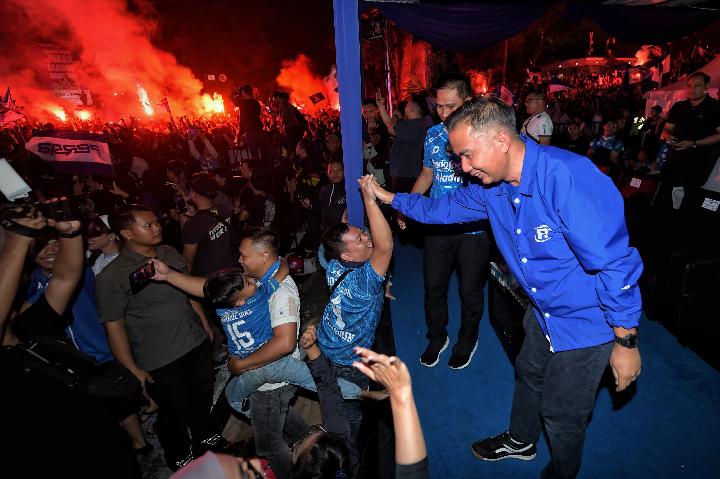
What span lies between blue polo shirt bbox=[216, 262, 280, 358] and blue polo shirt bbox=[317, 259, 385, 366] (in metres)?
0.43

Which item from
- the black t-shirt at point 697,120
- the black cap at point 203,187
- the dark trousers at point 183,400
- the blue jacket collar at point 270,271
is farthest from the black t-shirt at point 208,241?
the black t-shirt at point 697,120

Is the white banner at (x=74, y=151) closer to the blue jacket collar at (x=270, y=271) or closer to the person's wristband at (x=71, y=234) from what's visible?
the person's wristband at (x=71, y=234)

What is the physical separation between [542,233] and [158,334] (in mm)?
3026

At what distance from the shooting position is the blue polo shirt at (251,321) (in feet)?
9.00

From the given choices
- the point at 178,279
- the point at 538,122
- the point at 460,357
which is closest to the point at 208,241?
the point at 178,279

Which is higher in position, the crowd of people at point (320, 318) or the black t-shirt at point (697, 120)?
the black t-shirt at point (697, 120)

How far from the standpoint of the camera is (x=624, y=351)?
2033mm

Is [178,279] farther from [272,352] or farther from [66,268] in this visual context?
[272,352]

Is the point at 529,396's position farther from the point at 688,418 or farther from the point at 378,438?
the point at 688,418

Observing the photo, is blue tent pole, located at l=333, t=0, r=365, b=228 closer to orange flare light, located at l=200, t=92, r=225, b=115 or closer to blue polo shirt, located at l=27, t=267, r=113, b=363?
blue polo shirt, located at l=27, t=267, r=113, b=363

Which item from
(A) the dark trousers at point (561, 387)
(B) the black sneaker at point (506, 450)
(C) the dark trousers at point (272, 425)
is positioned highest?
(A) the dark trousers at point (561, 387)

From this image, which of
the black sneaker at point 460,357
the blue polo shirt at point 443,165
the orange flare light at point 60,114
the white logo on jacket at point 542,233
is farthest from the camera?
the orange flare light at point 60,114

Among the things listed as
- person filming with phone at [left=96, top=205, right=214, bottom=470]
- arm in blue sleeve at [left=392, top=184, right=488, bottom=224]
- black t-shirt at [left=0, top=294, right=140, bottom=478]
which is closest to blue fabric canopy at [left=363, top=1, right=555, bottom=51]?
arm in blue sleeve at [left=392, top=184, right=488, bottom=224]

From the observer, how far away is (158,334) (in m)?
3.13
